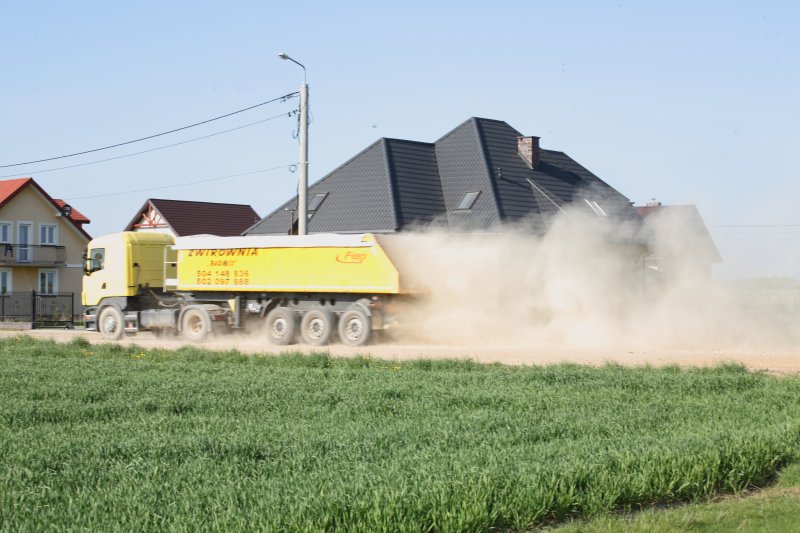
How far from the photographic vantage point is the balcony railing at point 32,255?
215 ft

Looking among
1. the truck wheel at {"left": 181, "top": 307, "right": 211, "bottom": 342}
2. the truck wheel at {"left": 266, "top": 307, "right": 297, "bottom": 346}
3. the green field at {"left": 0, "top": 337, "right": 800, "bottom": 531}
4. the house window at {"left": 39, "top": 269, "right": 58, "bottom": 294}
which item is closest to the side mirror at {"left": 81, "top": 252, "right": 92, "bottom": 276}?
the truck wheel at {"left": 181, "top": 307, "right": 211, "bottom": 342}

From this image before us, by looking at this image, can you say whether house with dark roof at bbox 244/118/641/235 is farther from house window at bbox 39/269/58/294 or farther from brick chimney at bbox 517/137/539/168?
house window at bbox 39/269/58/294

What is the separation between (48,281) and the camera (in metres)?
69.1

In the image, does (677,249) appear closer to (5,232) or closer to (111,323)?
(111,323)

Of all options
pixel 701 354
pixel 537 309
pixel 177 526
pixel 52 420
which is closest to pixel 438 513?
pixel 177 526

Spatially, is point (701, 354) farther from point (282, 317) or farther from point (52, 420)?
point (52, 420)

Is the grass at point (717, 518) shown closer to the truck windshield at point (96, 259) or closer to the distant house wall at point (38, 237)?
the truck windshield at point (96, 259)

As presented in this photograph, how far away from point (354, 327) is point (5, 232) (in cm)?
4572

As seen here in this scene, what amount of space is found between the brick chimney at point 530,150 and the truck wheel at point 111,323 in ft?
74.2

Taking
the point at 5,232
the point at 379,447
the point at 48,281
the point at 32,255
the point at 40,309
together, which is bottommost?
the point at 379,447

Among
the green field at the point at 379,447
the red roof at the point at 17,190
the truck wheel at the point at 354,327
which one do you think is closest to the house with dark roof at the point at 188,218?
the red roof at the point at 17,190

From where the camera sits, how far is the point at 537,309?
2919 centimetres

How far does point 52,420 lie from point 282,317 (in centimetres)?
1760

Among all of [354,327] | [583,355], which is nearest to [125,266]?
[354,327]
